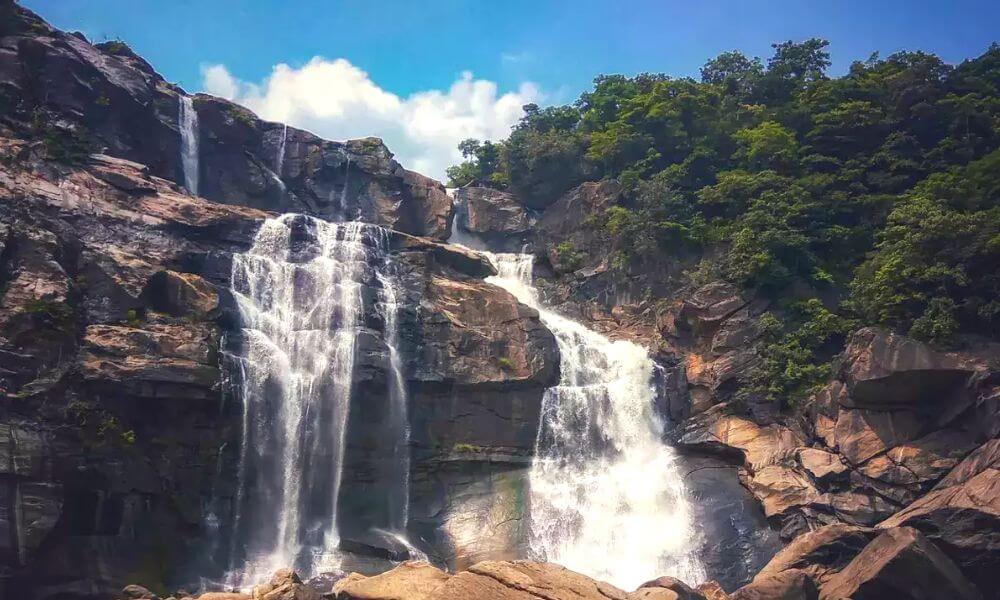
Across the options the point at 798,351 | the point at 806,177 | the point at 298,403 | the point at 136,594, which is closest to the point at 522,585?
the point at 136,594

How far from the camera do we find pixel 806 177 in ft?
113

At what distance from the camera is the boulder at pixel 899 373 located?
23.2 metres

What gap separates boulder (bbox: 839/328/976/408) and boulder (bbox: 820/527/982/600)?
5798 millimetres

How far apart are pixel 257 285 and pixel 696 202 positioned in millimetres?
21328

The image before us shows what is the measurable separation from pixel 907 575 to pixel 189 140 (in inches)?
1340

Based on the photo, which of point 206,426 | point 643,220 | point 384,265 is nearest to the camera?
point 206,426

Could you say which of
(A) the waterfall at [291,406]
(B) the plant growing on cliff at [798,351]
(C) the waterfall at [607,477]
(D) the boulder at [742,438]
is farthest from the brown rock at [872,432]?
(A) the waterfall at [291,406]

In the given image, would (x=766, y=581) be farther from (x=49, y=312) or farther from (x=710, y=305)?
(x=49, y=312)

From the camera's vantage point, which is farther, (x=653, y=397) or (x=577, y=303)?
(x=577, y=303)

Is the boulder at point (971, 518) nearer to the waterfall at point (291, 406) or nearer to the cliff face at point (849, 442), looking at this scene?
the cliff face at point (849, 442)

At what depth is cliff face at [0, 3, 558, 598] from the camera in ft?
70.1

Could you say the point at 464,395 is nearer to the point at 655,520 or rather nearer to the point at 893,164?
the point at 655,520

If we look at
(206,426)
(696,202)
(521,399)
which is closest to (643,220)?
(696,202)

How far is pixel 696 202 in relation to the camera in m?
37.2
